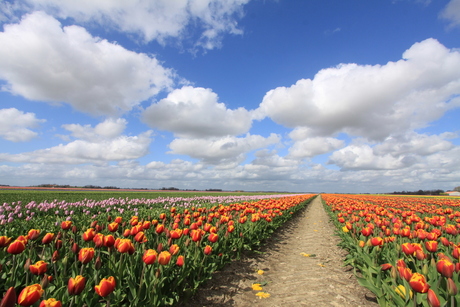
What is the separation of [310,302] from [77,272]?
12.0 feet

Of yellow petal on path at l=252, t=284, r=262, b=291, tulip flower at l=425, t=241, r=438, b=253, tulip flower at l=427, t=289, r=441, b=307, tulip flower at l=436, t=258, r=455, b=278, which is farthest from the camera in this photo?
yellow petal on path at l=252, t=284, r=262, b=291

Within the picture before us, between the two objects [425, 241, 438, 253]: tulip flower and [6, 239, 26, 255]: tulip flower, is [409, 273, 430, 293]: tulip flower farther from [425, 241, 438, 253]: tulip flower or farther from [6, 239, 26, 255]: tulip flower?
[6, 239, 26, 255]: tulip flower

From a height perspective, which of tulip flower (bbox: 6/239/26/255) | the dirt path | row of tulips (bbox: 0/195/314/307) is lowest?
the dirt path

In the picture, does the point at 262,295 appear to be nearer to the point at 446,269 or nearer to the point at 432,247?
the point at 446,269

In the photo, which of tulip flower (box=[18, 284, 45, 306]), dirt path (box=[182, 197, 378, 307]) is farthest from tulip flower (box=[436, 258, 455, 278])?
tulip flower (box=[18, 284, 45, 306])

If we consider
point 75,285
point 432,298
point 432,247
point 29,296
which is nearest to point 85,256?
point 75,285

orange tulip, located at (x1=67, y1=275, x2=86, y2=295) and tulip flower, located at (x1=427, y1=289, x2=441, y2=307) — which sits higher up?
orange tulip, located at (x1=67, y1=275, x2=86, y2=295)

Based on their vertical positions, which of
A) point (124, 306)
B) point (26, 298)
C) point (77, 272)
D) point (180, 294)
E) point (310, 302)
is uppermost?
point (26, 298)

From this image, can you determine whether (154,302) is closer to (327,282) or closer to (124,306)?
(124,306)

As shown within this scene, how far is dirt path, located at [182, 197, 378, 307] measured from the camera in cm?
395

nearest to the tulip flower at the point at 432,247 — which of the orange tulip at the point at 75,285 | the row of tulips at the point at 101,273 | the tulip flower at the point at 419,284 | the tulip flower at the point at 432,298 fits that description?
the tulip flower at the point at 419,284

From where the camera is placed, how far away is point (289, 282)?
4809 millimetres

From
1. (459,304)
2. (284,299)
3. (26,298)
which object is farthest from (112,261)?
(459,304)

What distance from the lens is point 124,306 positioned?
281cm
